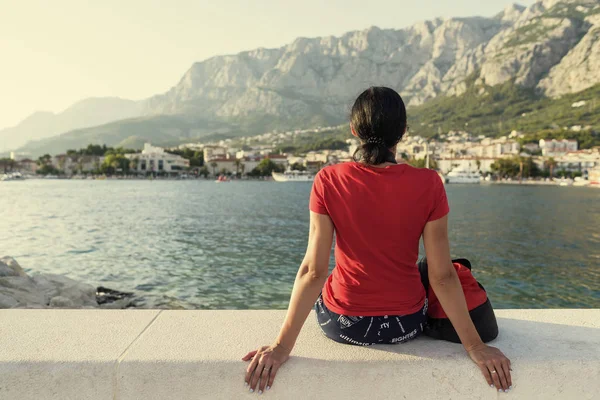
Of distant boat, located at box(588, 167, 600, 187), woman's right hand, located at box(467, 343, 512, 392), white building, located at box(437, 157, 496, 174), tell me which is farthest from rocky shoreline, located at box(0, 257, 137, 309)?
white building, located at box(437, 157, 496, 174)

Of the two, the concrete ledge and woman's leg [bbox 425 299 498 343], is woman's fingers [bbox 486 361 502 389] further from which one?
woman's leg [bbox 425 299 498 343]

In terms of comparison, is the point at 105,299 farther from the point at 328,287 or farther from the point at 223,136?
the point at 223,136

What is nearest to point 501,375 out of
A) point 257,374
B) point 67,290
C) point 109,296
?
point 257,374

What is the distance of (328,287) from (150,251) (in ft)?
43.7

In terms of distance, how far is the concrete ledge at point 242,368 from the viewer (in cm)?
167

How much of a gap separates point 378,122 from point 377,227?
1.27ft

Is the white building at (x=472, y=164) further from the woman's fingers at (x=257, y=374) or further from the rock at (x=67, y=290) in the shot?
the woman's fingers at (x=257, y=374)

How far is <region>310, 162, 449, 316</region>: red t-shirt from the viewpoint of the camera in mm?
1741

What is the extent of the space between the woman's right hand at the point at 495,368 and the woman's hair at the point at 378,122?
0.79m

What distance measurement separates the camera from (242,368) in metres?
1.68

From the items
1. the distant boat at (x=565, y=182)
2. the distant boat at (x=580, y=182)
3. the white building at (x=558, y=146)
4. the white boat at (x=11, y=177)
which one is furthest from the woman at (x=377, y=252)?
the white boat at (x=11, y=177)

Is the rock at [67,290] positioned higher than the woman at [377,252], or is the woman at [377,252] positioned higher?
the woman at [377,252]

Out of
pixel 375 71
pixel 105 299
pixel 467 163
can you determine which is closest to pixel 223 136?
pixel 375 71

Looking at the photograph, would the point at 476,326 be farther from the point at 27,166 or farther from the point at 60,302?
the point at 27,166
